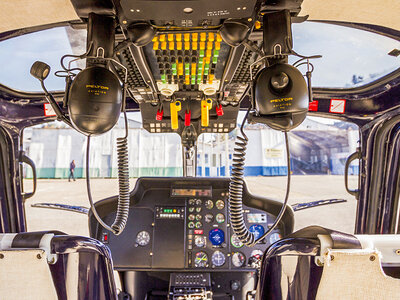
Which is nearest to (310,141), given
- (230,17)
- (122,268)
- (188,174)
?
(188,174)

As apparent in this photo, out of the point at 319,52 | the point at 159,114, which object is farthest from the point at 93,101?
the point at 319,52

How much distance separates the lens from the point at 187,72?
113cm

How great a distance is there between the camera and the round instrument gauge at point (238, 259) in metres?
1.74

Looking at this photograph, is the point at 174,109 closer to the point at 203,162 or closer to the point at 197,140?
the point at 197,140

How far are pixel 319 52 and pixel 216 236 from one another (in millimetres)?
1377

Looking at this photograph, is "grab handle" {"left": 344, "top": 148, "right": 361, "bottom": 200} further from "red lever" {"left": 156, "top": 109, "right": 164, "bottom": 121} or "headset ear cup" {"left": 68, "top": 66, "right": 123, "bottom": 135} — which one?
"headset ear cup" {"left": 68, "top": 66, "right": 123, "bottom": 135}

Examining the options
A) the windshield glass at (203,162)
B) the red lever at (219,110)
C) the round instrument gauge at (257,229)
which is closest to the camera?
the red lever at (219,110)

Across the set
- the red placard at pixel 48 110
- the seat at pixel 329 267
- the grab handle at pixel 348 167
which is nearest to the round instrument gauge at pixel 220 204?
the grab handle at pixel 348 167

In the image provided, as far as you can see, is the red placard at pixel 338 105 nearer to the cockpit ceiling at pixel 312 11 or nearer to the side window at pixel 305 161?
the side window at pixel 305 161

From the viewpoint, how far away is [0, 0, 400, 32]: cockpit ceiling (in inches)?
37.3

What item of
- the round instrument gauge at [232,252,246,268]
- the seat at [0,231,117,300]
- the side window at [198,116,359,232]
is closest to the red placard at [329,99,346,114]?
the side window at [198,116,359,232]

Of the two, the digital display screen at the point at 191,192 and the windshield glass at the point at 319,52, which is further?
the digital display screen at the point at 191,192

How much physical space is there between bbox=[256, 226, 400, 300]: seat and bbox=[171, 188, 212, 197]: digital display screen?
4.03ft

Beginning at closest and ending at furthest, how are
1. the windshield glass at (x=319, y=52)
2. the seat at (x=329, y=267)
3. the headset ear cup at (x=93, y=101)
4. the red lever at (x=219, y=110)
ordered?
the seat at (x=329, y=267), the headset ear cup at (x=93, y=101), the windshield glass at (x=319, y=52), the red lever at (x=219, y=110)
